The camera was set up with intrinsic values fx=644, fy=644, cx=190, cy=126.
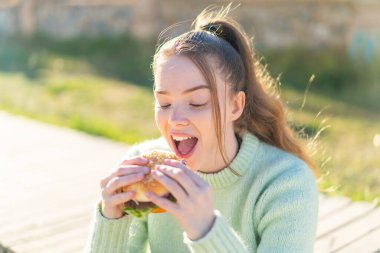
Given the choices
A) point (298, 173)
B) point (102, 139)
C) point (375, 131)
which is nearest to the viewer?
point (298, 173)

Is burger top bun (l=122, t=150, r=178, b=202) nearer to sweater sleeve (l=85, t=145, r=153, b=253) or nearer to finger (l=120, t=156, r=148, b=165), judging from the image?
finger (l=120, t=156, r=148, b=165)

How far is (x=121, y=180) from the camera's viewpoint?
1906mm

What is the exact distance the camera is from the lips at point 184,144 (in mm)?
2084

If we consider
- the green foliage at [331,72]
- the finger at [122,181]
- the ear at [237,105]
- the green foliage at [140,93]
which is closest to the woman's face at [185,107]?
the ear at [237,105]

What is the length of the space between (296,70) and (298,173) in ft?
22.5

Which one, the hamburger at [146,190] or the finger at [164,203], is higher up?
the hamburger at [146,190]

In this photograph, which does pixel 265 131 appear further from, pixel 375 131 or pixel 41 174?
pixel 375 131

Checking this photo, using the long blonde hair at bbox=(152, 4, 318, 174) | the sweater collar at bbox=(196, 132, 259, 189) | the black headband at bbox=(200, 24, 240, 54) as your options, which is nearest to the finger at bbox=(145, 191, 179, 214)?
the long blonde hair at bbox=(152, 4, 318, 174)

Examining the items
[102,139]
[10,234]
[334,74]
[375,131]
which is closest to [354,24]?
[334,74]

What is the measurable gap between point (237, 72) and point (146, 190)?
62 cm

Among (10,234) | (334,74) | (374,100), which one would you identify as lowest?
(10,234)

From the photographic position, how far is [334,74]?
8.59 m

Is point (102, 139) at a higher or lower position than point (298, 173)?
higher

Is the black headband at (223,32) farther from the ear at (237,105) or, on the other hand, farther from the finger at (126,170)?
the finger at (126,170)
